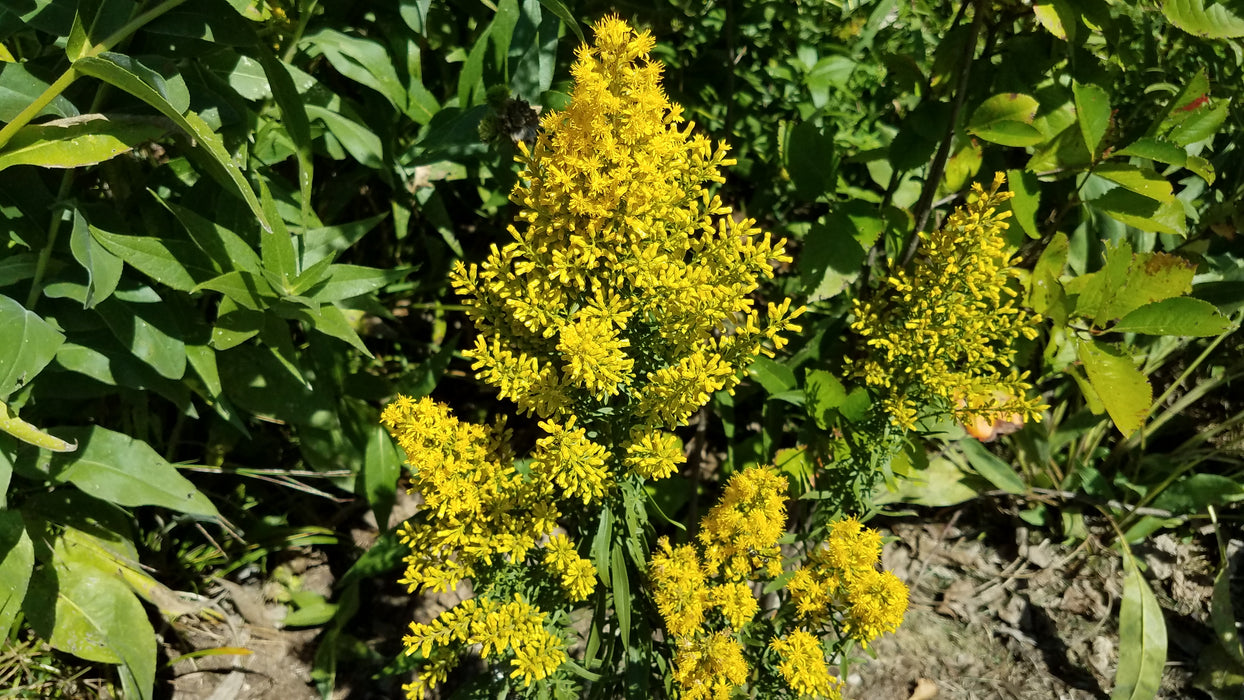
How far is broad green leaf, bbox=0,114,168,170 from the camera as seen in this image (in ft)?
4.48

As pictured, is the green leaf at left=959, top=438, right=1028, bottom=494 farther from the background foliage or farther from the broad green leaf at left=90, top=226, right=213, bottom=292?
the broad green leaf at left=90, top=226, right=213, bottom=292

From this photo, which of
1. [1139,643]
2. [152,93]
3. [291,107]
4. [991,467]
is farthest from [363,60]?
[1139,643]

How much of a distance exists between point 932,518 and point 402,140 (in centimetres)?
187

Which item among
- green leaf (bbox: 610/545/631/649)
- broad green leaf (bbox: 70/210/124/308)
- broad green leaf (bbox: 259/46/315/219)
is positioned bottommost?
green leaf (bbox: 610/545/631/649)

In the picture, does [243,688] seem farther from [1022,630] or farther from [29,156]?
[1022,630]

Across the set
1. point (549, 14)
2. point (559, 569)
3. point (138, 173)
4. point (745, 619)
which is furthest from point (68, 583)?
point (549, 14)

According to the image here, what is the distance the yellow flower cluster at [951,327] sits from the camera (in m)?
1.62

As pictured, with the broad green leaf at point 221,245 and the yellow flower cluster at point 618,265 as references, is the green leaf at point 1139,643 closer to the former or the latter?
the yellow flower cluster at point 618,265

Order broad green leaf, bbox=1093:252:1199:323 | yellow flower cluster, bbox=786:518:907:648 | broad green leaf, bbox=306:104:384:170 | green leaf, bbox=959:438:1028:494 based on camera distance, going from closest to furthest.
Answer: yellow flower cluster, bbox=786:518:907:648 < broad green leaf, bbox=1093:252:1199:323 < broad green leaf, bbox=306:104:384:170 < green leaf, bbox=959:438:1028:494

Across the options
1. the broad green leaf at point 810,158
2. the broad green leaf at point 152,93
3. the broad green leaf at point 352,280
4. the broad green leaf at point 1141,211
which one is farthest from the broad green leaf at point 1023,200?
the broad green leaf at point 152,93

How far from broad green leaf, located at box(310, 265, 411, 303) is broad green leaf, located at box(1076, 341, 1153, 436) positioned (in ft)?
4.70

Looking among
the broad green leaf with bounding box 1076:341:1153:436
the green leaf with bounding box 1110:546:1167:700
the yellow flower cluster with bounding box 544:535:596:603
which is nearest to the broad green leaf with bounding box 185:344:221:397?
the yellow flower cluster with bounding box 544:535:596:603

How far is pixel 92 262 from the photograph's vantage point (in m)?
1.41

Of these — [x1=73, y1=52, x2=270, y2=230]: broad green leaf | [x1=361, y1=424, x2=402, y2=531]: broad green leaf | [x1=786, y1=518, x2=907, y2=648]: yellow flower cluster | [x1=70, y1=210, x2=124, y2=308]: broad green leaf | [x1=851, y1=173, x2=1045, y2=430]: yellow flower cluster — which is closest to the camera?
[x1=73, y1=52, x2=270, y2=230]: broad green leaf
